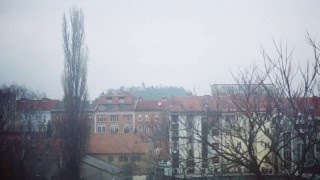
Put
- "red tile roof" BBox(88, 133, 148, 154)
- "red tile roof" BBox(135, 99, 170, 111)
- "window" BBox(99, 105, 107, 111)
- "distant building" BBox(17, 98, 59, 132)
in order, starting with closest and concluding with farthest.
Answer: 1. "red tile roof" BBox(88, 133, 148, 154)
2. "distant building" BBox(17, 98, 59, 132)
3. "red tile roof" BBox(135, 99, 170, 111)
4. "window" BBox(99, 105, 107, 111)

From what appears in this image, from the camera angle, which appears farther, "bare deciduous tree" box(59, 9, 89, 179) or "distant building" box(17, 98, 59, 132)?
"distant building" box(17, 98, 59, 132)

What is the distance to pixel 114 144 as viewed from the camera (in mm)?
38531

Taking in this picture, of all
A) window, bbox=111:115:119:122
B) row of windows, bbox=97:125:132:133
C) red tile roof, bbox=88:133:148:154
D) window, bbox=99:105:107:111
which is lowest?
red tile roof, bbox=88:133:148:154

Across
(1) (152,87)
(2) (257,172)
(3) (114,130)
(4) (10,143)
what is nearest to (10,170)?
(4) (10,143)

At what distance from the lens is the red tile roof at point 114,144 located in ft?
122

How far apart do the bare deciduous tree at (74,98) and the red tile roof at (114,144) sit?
47.2 feet

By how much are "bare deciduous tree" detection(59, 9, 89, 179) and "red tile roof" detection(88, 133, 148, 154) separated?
14.4m

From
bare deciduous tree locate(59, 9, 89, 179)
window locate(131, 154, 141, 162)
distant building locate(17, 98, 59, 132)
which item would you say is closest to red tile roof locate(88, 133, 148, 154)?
window locate(131, 154, 141, 162)

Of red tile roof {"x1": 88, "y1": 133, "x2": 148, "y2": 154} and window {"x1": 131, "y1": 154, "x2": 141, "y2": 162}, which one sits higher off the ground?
red tile roof {"x1": 88, "y1": 133, "x2": 148, "y2": 154}

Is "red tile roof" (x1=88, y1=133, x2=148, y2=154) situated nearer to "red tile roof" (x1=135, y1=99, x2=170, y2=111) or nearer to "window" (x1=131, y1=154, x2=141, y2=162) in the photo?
"window" (x1=131, y1=154, x2=141, y2=162)

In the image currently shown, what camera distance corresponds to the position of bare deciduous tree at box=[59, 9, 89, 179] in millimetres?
21922

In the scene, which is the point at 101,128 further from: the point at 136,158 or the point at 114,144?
the point at 136,158

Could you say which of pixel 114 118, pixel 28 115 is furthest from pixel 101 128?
pixel 28 115

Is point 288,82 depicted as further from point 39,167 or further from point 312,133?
point 39,167
